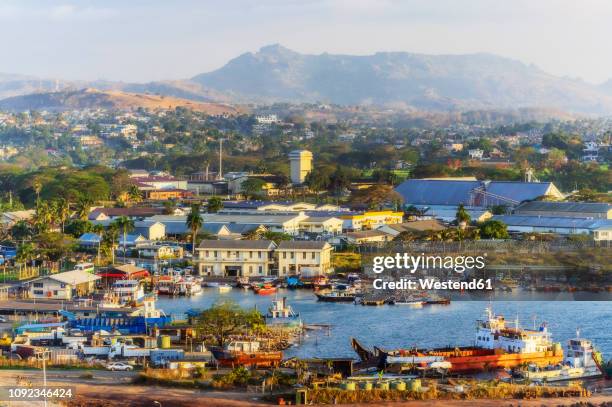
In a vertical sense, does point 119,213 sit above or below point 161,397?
below

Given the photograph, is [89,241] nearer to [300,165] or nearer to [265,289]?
[265,289]

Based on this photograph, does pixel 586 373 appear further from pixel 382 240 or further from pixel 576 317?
pixel 382 240

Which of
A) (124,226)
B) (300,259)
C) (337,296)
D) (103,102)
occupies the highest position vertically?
(103,102)

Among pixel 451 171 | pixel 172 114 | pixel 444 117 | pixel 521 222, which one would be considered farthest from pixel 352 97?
pixel 521 222

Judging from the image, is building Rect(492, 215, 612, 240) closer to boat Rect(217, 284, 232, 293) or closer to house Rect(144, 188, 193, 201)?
boat Rect(217, 284, 232, 293)

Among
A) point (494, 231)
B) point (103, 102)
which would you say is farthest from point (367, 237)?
point (103, 102)

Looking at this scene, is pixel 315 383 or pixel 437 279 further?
pixel 437 279
